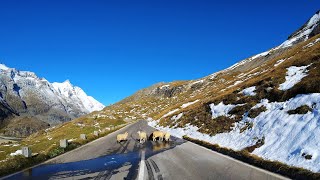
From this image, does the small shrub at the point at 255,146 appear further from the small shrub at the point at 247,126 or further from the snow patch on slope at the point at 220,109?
the snow patch on slope at the point at 220,109

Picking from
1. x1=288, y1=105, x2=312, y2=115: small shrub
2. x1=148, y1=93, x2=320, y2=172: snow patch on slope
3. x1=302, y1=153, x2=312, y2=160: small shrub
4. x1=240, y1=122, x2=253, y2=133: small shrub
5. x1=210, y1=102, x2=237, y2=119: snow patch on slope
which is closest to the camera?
x1=302, y1=153, x2=312, y2=160: small shrub

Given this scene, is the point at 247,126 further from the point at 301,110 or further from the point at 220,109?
the point at 220,109

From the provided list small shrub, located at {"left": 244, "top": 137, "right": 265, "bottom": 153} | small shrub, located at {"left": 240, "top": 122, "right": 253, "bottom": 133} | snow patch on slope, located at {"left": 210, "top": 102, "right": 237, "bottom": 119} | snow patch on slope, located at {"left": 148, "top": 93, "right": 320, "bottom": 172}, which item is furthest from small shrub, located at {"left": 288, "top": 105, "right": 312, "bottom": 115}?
snow patch on slope, located at {"left": 210, "top": 102, "right": 237, "bottom": 119}

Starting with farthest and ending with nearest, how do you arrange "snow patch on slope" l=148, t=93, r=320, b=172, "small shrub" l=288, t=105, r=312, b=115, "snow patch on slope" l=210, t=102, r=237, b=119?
"snow patch on slope" l=210, t=102, r=237, b=119 → "small shrub" l=288, t=105, r=312, b=115 → "snow patch on slope" l=148, t=93, r=320, b=172

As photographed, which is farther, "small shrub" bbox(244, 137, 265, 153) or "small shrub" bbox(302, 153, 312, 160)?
"small shrub" bbox(244, 137, 265, 153)

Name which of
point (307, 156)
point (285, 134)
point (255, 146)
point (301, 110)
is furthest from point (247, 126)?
point (307, 156)

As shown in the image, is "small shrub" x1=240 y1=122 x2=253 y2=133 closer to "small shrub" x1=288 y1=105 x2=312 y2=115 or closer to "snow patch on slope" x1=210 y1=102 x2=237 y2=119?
"small shrub" x1=288 y1=105 x2=312 y2=115

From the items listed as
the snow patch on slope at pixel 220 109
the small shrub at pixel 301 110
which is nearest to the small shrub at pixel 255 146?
the small shrub at pixel 301 110

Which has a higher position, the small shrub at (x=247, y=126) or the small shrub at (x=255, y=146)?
the small shrub at (x=247, y=126)

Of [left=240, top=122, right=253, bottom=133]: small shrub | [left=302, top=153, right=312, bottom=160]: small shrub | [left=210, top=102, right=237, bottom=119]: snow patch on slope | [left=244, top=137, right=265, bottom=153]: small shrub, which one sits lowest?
[left=302, top=153, right=312, bottom=160]: small shrub

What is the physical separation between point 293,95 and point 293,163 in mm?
14228

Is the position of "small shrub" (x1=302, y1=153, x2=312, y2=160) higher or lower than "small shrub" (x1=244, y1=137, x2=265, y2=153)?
lower

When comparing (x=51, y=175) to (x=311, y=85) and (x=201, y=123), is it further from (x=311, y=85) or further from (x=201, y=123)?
(x=201, y=123)

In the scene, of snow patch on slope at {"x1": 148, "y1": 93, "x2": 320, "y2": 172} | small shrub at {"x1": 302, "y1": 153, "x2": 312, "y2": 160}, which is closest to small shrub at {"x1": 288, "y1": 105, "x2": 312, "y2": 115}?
snow patch on slope at {"x1": 148, "y1": 93, "x2": 320, "y2": 172}
